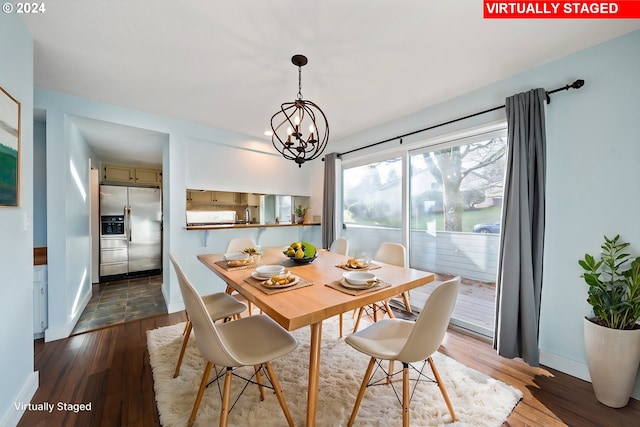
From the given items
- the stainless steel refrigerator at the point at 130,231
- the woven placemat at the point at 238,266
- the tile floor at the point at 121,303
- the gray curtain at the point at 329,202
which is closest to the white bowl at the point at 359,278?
the woven placemat at the point at 238,266

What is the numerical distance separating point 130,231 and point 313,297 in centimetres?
460

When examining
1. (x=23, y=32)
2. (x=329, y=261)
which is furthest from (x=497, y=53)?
(x=23, y=32)

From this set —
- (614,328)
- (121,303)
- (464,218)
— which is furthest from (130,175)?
(614,328)

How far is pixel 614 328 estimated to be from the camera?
1559mm

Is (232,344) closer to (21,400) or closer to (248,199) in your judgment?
(21,400)

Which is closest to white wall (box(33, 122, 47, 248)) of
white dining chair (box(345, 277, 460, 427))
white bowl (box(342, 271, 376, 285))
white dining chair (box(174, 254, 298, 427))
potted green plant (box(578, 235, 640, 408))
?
white dining chair (box(174, 254, 298, 427))

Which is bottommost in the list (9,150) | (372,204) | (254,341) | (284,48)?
(254,341)

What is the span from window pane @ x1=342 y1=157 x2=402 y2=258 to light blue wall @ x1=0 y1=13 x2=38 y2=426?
2.88m

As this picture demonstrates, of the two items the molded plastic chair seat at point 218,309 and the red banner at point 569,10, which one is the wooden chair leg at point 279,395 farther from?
the red banner at point 569,10

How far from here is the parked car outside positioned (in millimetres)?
2398

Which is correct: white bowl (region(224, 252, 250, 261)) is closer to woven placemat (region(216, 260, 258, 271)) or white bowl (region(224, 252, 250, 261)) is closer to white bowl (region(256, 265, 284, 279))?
woven placemat (region(216, 260, 258, 271))

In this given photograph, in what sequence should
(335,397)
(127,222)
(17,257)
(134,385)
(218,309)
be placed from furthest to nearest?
(127,222), (218,309), (134,385), (335,397), (17,257)

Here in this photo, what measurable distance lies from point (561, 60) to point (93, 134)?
485cm

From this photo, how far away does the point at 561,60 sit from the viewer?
193cm
